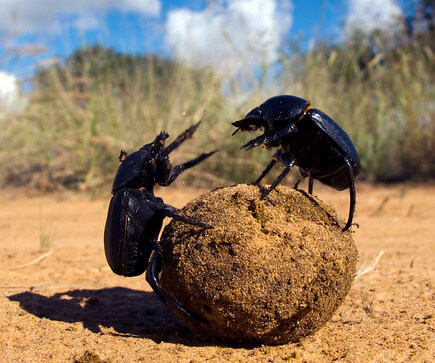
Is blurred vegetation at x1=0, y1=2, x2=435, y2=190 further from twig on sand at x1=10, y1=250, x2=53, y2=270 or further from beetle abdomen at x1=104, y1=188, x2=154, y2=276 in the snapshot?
beetle abdomen at x1=104, y1=188, x2=154, y2=276

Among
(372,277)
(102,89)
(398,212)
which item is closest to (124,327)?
(372,277)

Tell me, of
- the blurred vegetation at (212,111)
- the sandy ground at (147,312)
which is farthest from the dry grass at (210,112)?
the sandy ground at (147,312)

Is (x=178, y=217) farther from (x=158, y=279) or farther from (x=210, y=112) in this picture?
(x=210, y=112)

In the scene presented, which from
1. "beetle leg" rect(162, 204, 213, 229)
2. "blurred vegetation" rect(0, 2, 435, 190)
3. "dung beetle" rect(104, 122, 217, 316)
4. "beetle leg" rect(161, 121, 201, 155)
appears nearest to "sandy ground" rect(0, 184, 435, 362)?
"dung beetle" rect(104, 122, 217, 316)

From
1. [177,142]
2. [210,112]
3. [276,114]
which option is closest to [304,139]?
[276,114]

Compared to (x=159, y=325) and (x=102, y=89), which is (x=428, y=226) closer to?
(x=159, y=325)

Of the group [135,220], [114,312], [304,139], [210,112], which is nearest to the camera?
[135,220]

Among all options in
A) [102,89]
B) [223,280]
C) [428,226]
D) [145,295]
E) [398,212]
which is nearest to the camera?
[223,280]
